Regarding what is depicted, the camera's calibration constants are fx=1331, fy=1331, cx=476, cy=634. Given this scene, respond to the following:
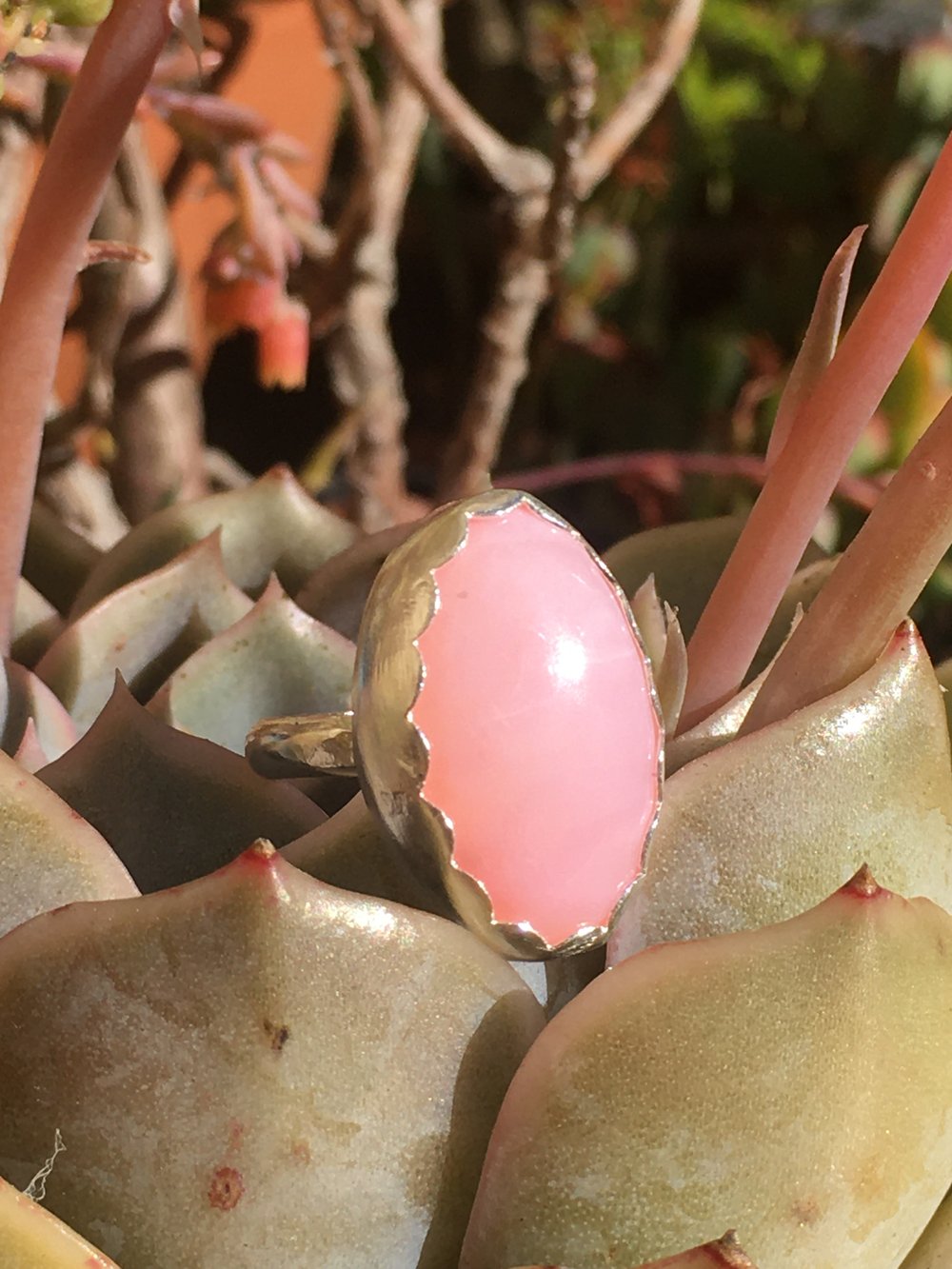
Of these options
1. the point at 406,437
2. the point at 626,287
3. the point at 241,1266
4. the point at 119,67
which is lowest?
the point at 406,437

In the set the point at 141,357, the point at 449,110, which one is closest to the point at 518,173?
the point at 449,110

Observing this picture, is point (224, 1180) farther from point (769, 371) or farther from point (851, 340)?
point (769, 371)

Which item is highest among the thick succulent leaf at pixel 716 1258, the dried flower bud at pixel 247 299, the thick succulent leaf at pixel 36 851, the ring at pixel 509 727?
the ring at pixel 509 727

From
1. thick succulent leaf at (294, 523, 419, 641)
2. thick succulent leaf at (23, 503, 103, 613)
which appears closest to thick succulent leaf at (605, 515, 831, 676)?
thick succulent leaf at (294, 523, 419, 641)

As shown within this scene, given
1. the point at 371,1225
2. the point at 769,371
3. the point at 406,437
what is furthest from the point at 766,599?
the point at 406,437

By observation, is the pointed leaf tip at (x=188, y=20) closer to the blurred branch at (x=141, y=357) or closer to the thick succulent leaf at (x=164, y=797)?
the thick succulent leaf at (x=164, y=797)

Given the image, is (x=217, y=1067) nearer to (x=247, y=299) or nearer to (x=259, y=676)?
(x=259, y=676)

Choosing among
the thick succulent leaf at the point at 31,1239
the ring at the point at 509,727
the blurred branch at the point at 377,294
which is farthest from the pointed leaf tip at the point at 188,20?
the blurred branch at the point at 377,294
